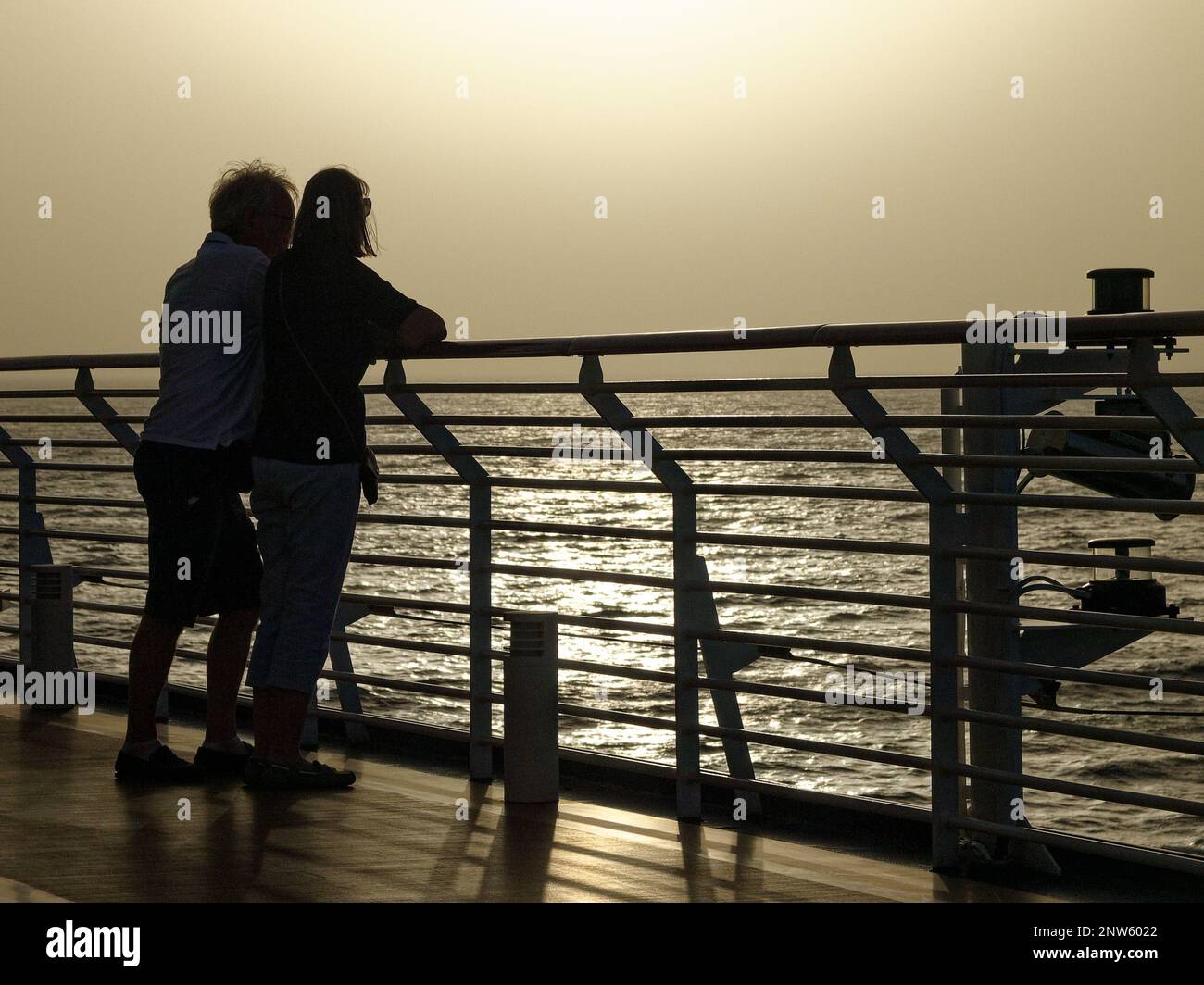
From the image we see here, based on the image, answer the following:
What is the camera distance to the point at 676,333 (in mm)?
4297

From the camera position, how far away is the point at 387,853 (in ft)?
13.5

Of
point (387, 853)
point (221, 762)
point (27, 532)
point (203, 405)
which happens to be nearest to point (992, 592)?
point (387, 853)

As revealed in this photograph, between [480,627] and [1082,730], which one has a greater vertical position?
[480,627]

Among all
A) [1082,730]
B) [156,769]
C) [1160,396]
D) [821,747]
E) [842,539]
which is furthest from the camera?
[156,769]

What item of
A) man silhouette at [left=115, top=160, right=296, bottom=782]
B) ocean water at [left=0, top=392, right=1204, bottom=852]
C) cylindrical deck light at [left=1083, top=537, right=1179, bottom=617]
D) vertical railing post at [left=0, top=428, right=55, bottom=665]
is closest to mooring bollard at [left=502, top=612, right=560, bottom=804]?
ocean water at [left=0, top=392, right=1204, bottom=852]

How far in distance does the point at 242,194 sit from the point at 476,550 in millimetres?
1235

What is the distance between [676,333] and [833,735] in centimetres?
2245

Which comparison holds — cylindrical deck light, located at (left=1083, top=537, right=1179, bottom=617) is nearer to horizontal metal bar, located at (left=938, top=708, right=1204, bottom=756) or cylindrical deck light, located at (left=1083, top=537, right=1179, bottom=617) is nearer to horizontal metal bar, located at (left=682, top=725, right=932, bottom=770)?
horizontal metal bar, located at (left=938, top=708, right=1204, bottom=756)

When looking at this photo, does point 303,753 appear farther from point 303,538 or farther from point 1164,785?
point 1164,785

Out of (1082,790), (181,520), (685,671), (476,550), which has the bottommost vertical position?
(1082,790)

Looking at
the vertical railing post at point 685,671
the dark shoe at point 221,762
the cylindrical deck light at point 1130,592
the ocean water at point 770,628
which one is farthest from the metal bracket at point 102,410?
the cylindrical deck light at point 1130,592

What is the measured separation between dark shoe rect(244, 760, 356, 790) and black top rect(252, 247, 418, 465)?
87cm

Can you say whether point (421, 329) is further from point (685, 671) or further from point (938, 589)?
point (938, 589)

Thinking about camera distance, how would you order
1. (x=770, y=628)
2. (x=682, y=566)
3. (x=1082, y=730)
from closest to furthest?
1. (x=1082, y=730)
2. (x=682, y=566)
3. (x=770, y=628)
